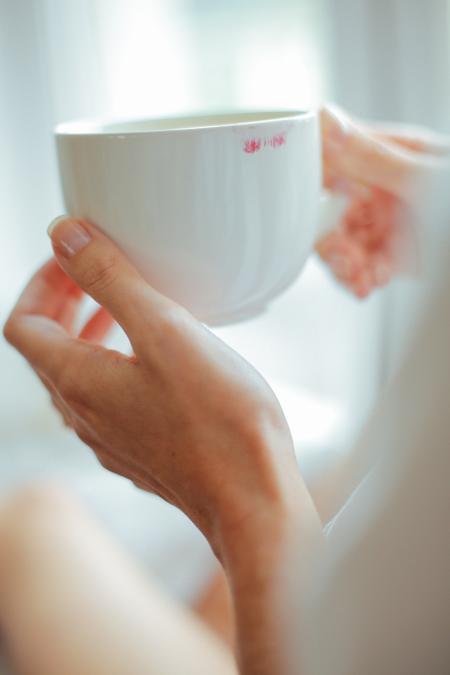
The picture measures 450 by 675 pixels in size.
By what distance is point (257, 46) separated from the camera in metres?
1.18

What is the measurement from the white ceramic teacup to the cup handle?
0.64 ft

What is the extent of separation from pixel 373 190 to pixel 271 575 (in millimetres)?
471

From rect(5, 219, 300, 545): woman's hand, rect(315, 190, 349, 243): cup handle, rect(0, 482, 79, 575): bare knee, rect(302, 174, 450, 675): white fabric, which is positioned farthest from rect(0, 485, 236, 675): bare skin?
rect(315, 190, 349, 243): cup handle

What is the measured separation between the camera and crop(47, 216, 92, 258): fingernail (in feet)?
1.78

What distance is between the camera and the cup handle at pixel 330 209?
0.78 meters

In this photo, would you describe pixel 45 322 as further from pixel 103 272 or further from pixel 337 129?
pixel 337 129

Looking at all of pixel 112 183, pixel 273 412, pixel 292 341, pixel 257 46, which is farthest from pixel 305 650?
pixel 257 46

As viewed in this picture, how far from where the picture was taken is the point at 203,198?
0.51m

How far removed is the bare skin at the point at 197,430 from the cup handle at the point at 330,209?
0.94 feet

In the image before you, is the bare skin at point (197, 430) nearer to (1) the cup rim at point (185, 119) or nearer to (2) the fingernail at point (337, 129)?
(1) the cup rim at point (185, 119)

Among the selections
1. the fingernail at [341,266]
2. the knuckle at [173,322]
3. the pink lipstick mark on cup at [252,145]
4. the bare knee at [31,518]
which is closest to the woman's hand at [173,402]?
the knuckle at [173,322]

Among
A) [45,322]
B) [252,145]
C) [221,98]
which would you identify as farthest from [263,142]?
[221,98]

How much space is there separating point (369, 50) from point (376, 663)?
103cm

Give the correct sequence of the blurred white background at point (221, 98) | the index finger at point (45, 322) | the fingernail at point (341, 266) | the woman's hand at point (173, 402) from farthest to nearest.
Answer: the blurred white background at point (221, 98), the fingernail at point (341, 266), the index finger at point (45, 322), the woman's hand at point (173, 402)
